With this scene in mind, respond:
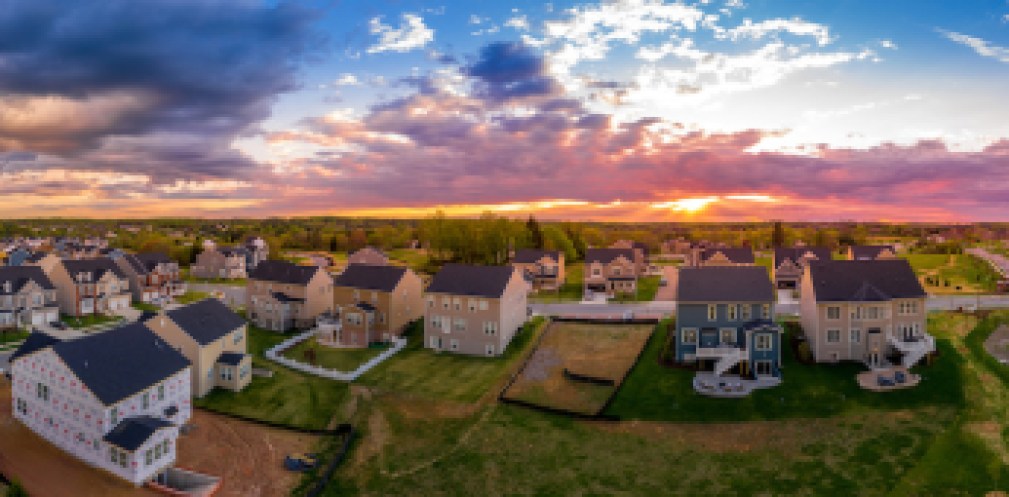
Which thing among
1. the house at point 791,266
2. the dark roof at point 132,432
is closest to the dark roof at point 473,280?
the dark roof at point 132,432

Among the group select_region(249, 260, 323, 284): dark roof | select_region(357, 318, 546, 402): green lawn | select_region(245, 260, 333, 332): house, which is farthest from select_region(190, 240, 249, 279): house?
select_region(357, 318, 546, 402): green lawn

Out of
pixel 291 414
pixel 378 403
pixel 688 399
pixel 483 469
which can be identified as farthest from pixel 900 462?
pixel 291 414

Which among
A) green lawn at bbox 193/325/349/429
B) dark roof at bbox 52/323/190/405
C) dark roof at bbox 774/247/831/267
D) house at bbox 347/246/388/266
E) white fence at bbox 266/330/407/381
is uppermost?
dark roof at bbox 774/247/831/267

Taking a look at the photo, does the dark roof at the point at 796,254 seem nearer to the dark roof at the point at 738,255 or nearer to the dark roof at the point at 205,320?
the dark roof at the point at 738,255

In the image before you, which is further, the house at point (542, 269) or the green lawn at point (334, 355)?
the house at point (542, 269)

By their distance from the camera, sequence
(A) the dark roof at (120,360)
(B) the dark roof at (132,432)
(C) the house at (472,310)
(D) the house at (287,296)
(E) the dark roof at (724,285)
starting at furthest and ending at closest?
1. (D) the house at (287,296)
2. (C) the house at (472,310)
3. (E) the dark roof at (724,285)
4. (A) the dark roof at (120,360)
5. (B) the dark roof at (132,432)

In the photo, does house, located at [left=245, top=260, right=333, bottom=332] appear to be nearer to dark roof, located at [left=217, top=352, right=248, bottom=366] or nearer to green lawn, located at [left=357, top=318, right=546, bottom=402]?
green lawn, located at [left=357, top=318, right=546, bottom=402]

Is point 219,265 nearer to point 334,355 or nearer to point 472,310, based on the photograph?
point 334,355
